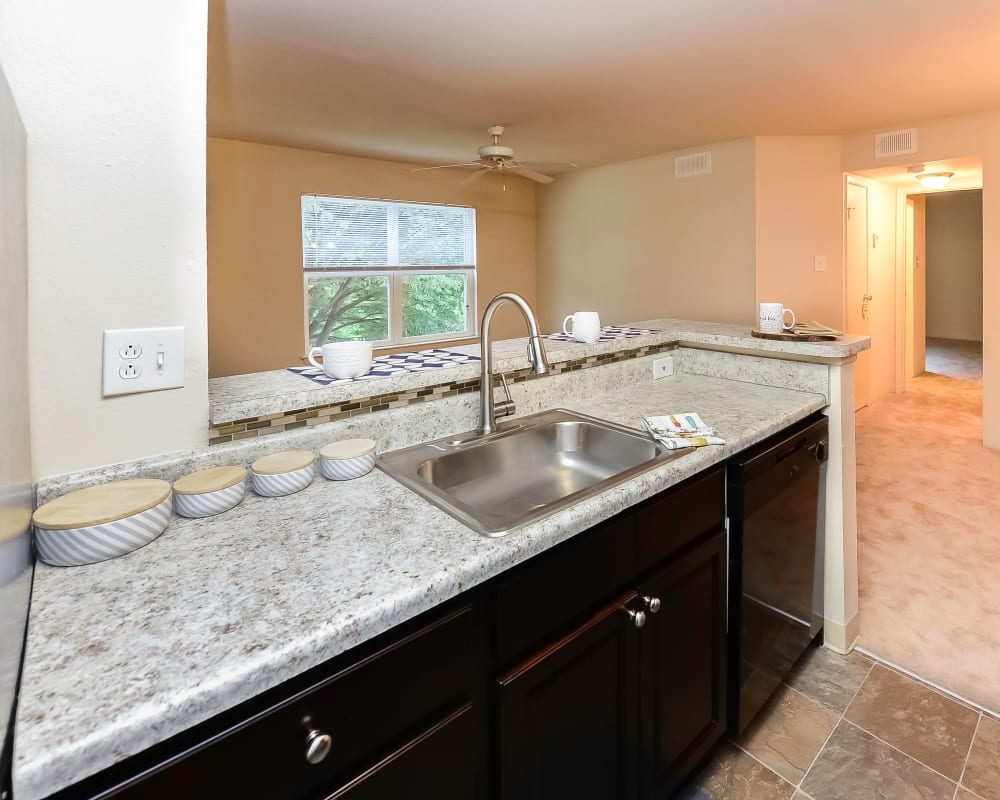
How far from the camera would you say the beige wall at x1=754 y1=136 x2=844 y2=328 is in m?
4.25

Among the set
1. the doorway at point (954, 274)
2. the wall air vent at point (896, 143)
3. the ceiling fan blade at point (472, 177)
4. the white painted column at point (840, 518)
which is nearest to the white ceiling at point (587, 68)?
the wall air vent at point (896, 143)

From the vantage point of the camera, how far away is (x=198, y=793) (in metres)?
0.59

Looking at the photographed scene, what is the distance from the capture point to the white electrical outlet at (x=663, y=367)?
6.64 feet

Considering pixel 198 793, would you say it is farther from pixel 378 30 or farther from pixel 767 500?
pixel 378 30

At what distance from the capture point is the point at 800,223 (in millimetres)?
4316

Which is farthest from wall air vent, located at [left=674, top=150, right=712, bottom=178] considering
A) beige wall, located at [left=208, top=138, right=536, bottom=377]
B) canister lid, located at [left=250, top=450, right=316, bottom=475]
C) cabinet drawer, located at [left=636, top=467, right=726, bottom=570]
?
canister lid, located at [left=250, top=450, right=316, bottom=475]

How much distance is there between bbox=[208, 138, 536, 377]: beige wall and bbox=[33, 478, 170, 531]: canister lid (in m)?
3.47

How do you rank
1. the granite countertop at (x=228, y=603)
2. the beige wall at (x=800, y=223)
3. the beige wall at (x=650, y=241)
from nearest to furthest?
the granite countertop at (x=228, y=603)
the beige wall at (x=800, y=223)
the beige wall at (x=650, y=241)

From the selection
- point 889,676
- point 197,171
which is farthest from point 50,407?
point 889,676

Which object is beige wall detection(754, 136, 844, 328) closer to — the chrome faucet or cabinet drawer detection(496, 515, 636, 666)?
the chrome faucet

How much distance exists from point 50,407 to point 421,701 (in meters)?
0.74

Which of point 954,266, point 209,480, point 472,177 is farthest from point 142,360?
point 954,266

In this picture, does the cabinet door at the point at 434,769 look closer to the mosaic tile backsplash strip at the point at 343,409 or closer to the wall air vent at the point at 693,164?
the mosaic tile backsplash strip at the point at 343,409

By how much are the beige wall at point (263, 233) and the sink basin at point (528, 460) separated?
335cm
